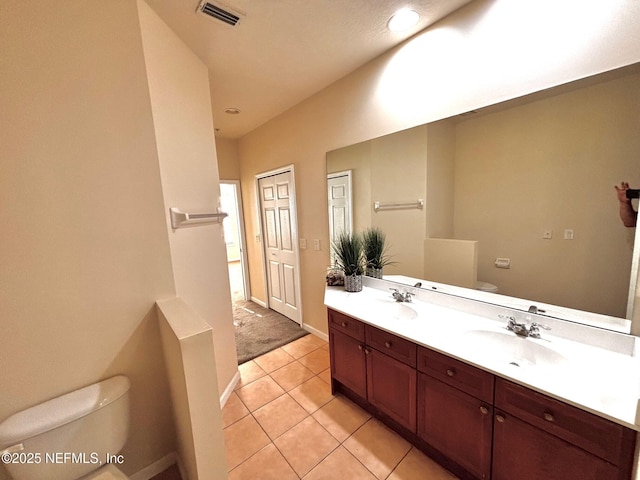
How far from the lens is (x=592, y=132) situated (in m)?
1.18

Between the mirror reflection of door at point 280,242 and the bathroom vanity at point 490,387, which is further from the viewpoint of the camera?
the mirror reflection of door at point 280,242

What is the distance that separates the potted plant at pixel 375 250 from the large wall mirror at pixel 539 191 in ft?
0.86

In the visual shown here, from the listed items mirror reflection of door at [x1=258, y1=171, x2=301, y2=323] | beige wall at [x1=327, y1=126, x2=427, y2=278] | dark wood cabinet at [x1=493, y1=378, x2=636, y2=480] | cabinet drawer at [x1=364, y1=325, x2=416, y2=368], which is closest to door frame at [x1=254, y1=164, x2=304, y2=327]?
mirror reflection of door at [x1=258, y1=171, x2=301, y2=323]

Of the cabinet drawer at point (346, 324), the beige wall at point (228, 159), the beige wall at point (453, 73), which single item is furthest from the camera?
the beige wall at point (228, 159)

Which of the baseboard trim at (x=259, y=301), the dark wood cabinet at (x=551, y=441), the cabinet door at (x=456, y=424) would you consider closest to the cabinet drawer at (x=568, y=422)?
the dark wood cabinet at (x=551, y=441)

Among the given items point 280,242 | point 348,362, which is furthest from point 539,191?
point 280,242

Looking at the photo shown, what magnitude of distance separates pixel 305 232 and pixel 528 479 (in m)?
2.37

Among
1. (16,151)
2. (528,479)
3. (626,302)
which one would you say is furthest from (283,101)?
(528,479)

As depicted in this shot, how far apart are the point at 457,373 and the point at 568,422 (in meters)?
0.39

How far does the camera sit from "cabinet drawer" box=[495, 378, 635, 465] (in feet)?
2.76

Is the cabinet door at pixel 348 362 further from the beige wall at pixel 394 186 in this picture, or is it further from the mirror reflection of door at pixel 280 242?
the mirror reflection of door at pixel 280 242

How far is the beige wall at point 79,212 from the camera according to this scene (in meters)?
1.05

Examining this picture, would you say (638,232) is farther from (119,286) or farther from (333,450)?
(119,286)

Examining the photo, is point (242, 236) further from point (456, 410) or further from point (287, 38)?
point (456, 410)
